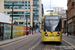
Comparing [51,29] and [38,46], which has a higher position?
[51,29]

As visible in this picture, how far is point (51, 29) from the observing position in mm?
16547

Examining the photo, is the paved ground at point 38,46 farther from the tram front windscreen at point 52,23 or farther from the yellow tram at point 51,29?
the tram front windscreen at point 52,23

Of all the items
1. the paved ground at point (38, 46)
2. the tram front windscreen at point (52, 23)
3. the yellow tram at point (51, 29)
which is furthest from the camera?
the tram front windscreen at point (52, 23)

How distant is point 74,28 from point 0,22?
32986mm

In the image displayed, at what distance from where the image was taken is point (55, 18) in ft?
56.2

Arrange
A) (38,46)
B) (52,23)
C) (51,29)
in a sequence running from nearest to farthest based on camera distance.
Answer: (38,46)
(51,29)
(52,23)

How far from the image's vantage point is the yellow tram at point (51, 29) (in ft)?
53.8

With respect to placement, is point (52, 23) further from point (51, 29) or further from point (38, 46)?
point (38, 46)

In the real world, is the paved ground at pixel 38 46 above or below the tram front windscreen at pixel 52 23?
below

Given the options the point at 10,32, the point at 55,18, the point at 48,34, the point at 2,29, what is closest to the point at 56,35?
the point at 48,34

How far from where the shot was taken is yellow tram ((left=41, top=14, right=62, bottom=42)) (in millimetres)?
16391

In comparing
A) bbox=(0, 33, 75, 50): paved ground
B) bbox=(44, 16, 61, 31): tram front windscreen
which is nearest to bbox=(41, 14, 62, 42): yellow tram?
bbox=(44, 16, 61, 31): tram front windscreen

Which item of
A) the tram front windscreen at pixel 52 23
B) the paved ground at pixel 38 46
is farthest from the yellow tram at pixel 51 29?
the paved ground at pixel 38 46

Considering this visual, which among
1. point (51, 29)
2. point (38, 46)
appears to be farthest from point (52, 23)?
point (38, 46)
